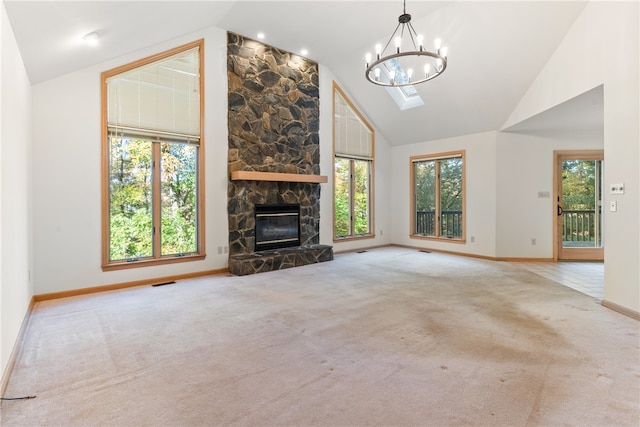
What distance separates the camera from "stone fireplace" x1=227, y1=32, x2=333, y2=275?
5590 millimetres

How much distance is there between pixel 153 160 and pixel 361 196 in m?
4.63

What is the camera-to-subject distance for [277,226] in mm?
6234

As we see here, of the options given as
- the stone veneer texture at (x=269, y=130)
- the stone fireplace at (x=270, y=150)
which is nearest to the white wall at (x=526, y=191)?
the stone fireplace at (x=270, y=150)

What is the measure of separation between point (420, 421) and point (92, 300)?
392 cm

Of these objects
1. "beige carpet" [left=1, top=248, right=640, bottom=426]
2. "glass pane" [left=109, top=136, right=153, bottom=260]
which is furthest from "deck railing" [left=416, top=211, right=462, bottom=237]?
"glass pane" [left=109, top=136, right=153, bottom=260]

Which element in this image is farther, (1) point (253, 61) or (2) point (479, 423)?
(1) point (253, 61)

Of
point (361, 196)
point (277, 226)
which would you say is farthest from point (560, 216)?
point (277, 226)

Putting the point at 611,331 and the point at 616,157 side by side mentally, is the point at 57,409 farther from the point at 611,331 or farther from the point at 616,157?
the point at 616,157

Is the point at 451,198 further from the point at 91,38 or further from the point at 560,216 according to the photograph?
the point at 91,38

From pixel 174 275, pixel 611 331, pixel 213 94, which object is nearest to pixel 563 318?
pixel 611 331

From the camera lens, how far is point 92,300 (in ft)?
12.9

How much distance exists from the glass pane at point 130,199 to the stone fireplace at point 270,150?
1257 mm

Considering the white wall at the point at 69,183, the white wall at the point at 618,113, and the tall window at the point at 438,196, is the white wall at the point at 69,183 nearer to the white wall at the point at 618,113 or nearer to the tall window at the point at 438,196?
the white wall at the point at 618,113

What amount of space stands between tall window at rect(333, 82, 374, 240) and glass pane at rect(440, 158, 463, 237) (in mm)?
1651
